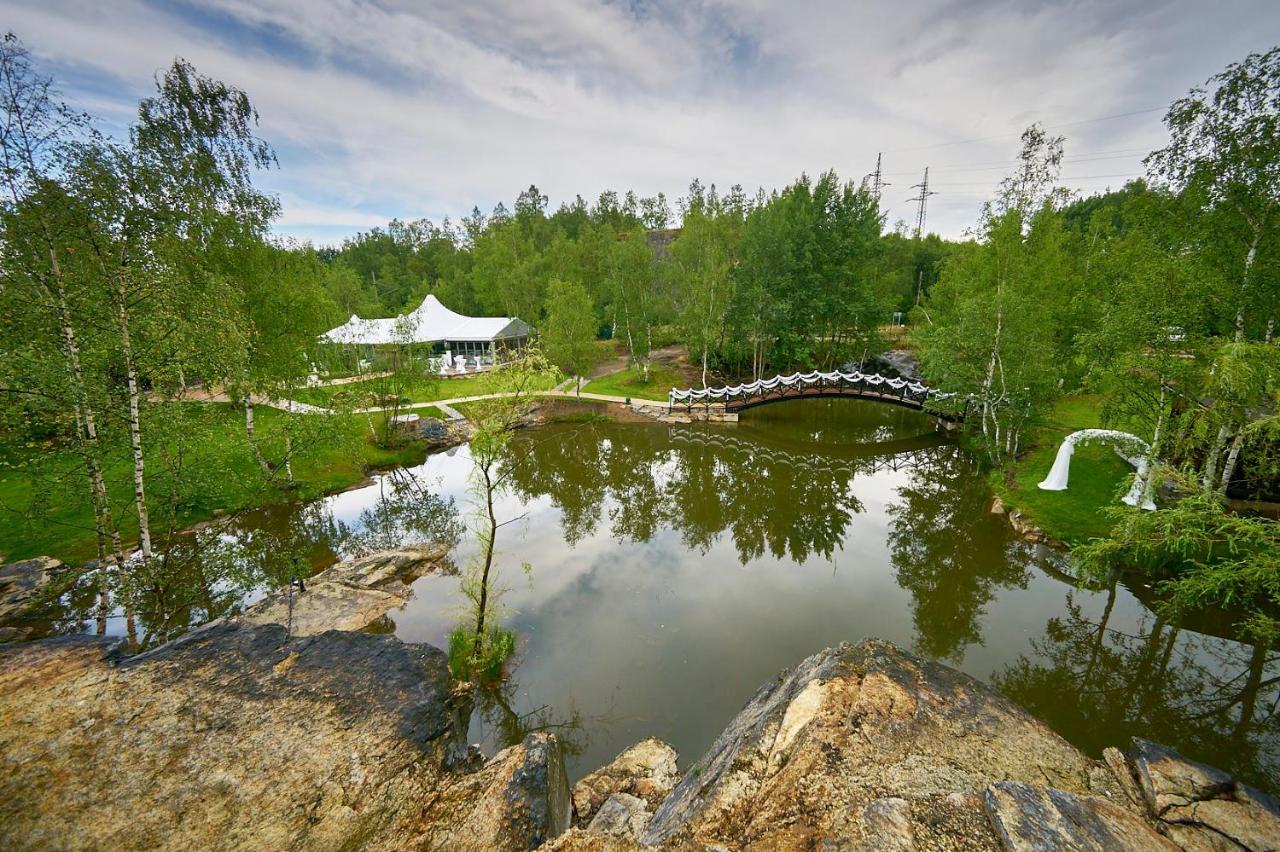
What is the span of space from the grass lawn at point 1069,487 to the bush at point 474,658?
43.8 feet

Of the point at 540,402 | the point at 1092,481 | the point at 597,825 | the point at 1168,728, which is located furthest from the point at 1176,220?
the point at 540,402

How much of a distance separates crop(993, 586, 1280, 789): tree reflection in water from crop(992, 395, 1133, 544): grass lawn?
301cm

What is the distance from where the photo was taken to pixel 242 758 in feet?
18.5

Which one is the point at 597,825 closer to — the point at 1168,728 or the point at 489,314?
the point at 1168,728

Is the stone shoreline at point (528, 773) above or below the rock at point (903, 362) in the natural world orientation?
below

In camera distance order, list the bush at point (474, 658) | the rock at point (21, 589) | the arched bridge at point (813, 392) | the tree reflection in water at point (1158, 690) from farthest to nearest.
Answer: the arched bridge at point (813, 392)
the rock at point (21, 589)
the bush at point (474, 658)
the tree reflection in water at point (1158, 690)

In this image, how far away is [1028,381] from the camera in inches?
623

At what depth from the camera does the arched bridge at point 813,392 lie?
963 inches

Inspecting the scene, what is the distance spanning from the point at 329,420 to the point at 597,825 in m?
10.2

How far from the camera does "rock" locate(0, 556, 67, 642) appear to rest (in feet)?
28.9

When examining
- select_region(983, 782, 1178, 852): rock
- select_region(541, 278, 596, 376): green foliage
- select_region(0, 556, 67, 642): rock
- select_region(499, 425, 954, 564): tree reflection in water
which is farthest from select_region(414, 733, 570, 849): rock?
select_region(541, 278, 596, 376): green foliage

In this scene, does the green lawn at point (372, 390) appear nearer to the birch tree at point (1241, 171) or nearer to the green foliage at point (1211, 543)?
the green foliage at point (1211, 543)

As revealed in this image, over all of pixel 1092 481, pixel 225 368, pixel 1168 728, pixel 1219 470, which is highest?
pixel 225 368

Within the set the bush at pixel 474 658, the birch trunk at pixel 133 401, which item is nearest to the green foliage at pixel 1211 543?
the bush at pixel 474 658
